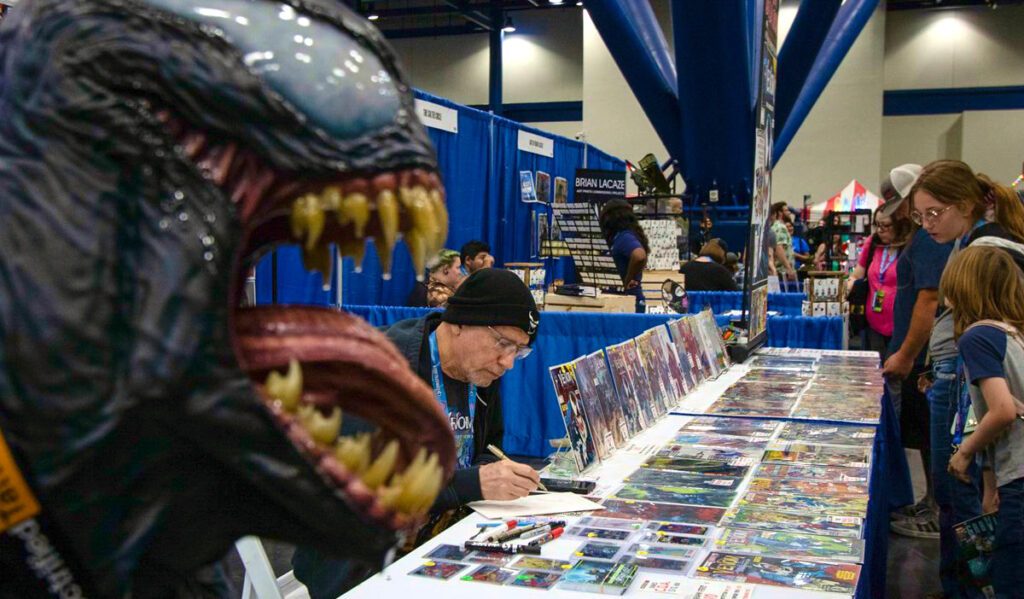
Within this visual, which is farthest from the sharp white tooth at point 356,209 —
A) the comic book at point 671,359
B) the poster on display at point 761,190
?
the poster on display at point 761,190

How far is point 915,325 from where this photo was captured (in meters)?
4.52

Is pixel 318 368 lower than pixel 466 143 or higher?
lower

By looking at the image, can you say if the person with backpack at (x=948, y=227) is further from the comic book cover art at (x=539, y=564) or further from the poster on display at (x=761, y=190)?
the comic book cover art at (x=539, y=564)

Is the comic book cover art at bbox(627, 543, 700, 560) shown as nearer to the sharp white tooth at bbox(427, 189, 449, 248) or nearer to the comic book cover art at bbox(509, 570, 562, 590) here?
the comic book cover art at bbox(509, 570, 562, 590)

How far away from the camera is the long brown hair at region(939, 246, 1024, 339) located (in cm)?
308

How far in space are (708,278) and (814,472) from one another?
17.8ft

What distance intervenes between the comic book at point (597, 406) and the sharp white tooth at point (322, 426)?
2258 millimetres

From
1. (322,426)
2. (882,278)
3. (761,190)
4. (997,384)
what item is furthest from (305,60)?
(882,278)

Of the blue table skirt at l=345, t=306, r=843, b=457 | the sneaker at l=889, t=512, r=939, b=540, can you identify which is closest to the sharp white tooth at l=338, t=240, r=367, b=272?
the sneaker at l=889, t=512, r=939, b=540

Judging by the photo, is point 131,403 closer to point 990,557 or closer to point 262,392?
point 262,392

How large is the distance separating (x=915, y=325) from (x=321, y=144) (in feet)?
15.0

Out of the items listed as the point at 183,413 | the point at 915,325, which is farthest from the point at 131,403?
the point at 915,325

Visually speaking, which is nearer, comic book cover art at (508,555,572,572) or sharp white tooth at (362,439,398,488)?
sharp white tooth at (362,439,398,488)

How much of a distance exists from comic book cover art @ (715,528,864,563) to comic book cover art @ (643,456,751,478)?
1.76ft
